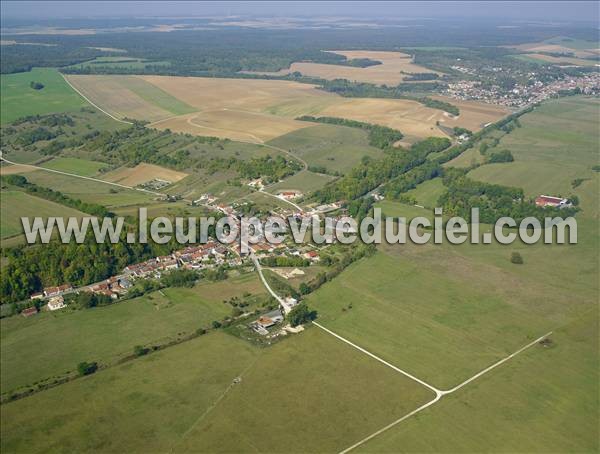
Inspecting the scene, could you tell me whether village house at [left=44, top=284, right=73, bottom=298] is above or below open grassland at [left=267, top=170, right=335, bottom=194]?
below

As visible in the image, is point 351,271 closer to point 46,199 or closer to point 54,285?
point 54,285

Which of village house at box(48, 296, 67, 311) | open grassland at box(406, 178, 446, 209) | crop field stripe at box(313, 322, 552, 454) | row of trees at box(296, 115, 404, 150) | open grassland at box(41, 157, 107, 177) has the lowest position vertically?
crop field stripe at box(313, 322, 552, 454)

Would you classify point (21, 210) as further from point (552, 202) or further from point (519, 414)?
point (552, 202)

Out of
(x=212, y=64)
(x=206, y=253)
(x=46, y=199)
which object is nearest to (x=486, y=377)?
(x=206, y=253)

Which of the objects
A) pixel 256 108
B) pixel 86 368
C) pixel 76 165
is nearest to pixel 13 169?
pixel 76 165

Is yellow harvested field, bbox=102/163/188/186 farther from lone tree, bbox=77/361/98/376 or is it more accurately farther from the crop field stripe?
lone tree, bbox=77/361/98/376

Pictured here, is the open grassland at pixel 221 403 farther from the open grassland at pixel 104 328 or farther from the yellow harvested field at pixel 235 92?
the yellow harvested field at pixel 235 92

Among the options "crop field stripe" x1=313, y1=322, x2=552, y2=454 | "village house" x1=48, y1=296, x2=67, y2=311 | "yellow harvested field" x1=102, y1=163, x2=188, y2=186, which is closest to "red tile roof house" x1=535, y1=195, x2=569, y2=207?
"crop field stripe" x1=313, y1=322, x2=552, y2=454

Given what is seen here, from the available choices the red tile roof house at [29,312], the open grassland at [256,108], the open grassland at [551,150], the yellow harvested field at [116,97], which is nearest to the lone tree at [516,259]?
the open grassland at [551,150]
